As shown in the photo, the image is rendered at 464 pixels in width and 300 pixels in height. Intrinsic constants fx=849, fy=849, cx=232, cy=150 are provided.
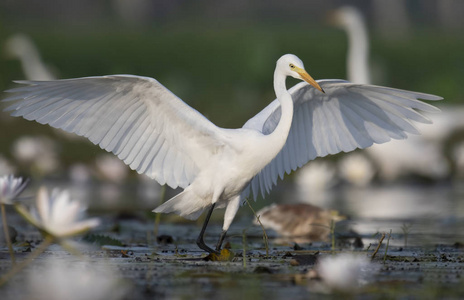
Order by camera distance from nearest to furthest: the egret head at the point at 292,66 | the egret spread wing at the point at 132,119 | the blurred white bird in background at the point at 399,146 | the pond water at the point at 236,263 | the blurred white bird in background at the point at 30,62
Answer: the pond water at the point at 236,263, the egret spread wing at the point at 132,119, the egret head at the point at 292,66, the blurred white bird in background at the point at 399,146, the blurred white bird in background at the point at 30,62

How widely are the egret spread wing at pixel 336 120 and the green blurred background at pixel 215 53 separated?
5077 mm

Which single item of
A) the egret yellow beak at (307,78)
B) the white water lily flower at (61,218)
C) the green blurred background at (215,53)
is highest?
the green blurred background at (215,53)

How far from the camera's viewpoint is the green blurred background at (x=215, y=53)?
1650 centimetres

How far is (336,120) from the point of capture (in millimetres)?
6789

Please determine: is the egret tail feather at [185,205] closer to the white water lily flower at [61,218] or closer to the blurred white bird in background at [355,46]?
the white water lily flower at [61,218]

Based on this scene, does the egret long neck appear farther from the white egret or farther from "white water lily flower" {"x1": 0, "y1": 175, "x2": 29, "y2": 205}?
"white water lily flower" {"x1": 0, "y1": 175, "x2": 29, "y2": 205}

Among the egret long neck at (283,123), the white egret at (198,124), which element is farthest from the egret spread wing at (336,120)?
the egret long neck at (283,123)

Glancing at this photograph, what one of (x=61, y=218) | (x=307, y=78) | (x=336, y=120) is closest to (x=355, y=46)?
(x=336, y=120)

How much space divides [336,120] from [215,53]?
48.3ft

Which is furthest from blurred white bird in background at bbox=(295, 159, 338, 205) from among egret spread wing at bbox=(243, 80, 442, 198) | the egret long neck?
the egret long neck

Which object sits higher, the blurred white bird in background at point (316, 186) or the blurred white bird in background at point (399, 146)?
the blurred white bird in background at point (399, 146)

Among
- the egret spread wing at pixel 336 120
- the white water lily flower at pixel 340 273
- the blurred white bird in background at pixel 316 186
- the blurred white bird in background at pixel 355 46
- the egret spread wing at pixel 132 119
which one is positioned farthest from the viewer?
the blurred white bird in background at pixel 355 46

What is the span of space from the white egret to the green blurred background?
Result: 5334 millimetres

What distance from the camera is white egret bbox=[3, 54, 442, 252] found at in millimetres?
5801
